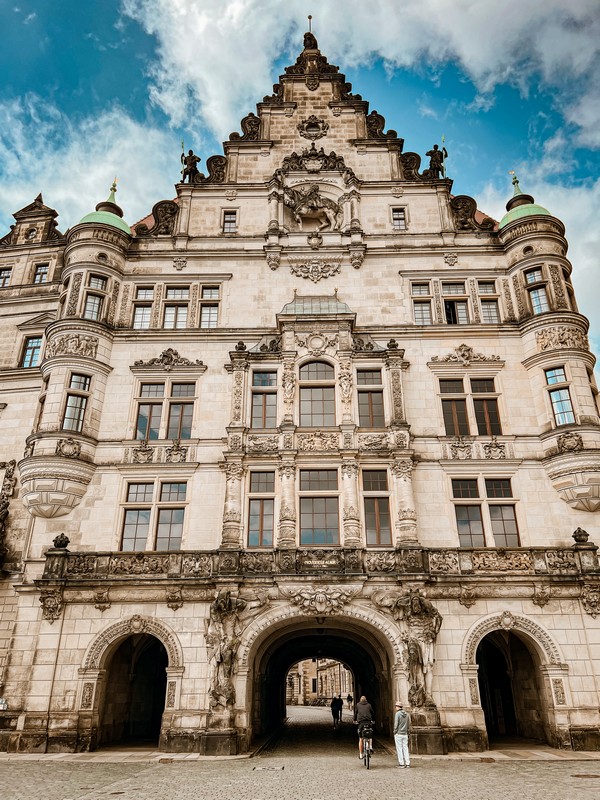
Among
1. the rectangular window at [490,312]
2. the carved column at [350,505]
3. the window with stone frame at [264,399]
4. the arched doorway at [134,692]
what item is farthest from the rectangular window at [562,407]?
the arched doorway at [134,692]

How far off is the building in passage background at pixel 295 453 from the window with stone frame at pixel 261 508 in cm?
9

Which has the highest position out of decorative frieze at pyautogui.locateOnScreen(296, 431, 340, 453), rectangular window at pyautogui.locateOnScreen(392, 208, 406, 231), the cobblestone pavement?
rectangular window at pyautogui.locateOnScreen(392, 208, 406, 231)

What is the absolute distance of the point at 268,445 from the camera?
24.2 meters

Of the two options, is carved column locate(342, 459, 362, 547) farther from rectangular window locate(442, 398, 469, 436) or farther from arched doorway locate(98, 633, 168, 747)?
arched doorway locate(98, 633, 168, 747)

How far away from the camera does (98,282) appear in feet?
90.0

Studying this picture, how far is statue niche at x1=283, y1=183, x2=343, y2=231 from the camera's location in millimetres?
29953

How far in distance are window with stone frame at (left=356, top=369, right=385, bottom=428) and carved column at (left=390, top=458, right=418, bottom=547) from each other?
2.06 m

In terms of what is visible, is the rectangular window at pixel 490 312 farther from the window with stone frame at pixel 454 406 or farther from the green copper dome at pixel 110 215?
the green copper dome at pixel 110 215

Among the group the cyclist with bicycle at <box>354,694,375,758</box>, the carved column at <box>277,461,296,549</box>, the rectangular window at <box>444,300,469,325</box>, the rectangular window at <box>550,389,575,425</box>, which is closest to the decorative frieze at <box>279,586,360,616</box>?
the carved column at <box>277,461,296,549</box>

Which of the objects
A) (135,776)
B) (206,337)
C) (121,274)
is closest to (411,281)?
(206,337)

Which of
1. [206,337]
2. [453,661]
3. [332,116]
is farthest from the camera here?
[332,116]

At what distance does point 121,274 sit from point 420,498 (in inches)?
658

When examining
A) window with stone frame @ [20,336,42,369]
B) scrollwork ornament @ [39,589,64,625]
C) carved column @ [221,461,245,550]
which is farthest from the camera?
window with stone frame @ [20,336,42,369]

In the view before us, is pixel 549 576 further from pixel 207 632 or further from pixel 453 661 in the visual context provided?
pixel 207 632
